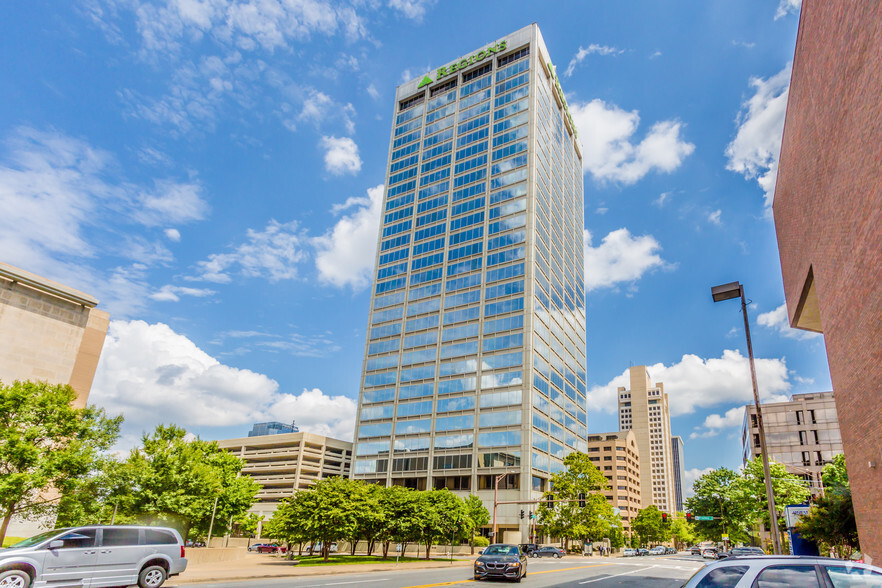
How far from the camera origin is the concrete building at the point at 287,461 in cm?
12188

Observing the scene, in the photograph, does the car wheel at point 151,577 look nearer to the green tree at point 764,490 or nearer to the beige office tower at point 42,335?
the beige office tower at point 42,335

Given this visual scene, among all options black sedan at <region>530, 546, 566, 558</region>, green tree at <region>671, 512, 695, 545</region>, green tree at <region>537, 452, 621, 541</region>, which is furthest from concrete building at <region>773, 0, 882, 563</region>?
green tree at <region>671, 512, 695, 545</region>

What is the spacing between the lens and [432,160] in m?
95.4

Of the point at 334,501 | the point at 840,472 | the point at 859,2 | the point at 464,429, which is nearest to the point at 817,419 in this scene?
the point at 840,472

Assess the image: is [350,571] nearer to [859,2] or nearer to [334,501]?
[334,501]

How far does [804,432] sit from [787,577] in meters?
112

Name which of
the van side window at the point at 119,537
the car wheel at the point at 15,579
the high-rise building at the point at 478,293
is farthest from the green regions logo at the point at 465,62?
the car wheel at the point at 15,579

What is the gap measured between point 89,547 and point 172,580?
204 inches

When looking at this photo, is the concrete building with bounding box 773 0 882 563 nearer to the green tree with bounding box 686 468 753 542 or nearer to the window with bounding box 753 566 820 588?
the window with bounding box 753 566 820 588

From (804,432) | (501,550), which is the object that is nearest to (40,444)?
(501,550)

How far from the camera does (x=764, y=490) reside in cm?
5919

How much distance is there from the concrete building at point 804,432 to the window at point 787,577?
104425 mm

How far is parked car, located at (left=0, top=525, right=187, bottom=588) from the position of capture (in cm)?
1242

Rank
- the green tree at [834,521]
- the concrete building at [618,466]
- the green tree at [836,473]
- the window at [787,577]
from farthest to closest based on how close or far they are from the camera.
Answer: the concrete building at [618,466], the green tree at [836,473], the green tree at [834,521], the window at [787,577]
